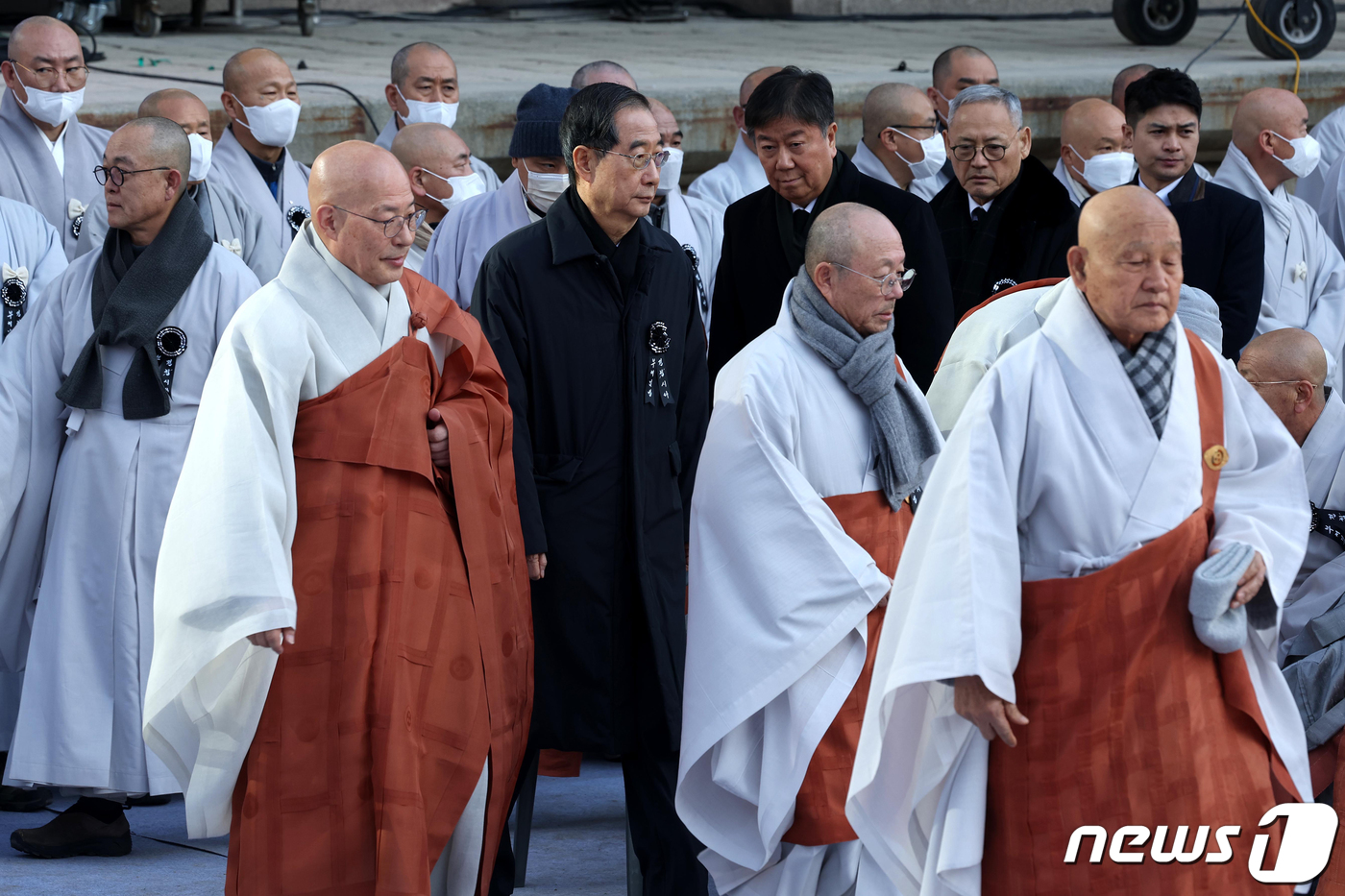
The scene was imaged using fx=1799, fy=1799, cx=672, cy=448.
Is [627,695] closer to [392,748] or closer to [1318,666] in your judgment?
[392,748]

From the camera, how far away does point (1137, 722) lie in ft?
10.6

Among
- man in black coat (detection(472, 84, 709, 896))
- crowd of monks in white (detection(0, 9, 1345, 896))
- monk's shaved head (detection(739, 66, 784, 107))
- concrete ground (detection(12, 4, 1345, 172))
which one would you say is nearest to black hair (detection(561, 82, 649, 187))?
man in black coat (detection(472, 84, 709, 896))

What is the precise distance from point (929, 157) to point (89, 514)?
352 cm

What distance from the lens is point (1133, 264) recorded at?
3.30m

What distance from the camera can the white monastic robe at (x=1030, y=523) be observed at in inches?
127

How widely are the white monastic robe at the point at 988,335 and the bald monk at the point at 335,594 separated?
1.25m

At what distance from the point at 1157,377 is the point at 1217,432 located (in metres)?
0.17

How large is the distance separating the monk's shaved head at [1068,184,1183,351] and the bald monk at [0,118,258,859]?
2.31 m

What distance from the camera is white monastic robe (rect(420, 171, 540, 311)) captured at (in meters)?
5.41

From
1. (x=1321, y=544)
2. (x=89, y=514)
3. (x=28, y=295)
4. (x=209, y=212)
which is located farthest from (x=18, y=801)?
(x=1321, y=544)

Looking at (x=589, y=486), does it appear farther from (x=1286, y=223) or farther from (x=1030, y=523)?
(x=1286, y=223)

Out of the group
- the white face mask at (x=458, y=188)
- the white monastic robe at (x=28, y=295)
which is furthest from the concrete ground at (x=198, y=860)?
the white face mask at (x=458, y=188)

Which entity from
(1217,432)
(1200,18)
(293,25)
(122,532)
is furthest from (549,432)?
(1200,18)

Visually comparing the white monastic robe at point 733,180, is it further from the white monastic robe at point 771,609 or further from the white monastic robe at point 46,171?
the white monastic robe at point 771,609
